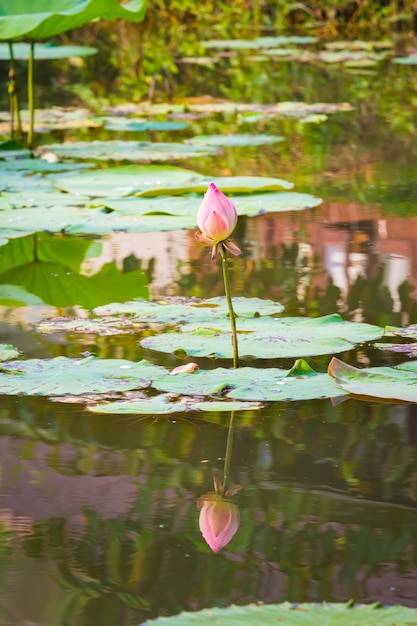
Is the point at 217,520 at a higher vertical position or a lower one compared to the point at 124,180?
higher

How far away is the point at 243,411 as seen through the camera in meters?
1.83

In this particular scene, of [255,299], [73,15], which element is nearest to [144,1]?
[73,15]

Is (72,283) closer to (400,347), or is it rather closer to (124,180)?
(400,347)

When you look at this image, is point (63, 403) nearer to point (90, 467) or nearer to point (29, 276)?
point (90, 467)

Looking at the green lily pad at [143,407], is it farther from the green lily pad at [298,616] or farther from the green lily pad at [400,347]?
the green lily pad at [298,616]

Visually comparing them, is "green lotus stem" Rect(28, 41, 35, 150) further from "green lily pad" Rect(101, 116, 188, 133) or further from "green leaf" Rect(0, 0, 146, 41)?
"green lily pad" Rect(101, 116, 188, 133)

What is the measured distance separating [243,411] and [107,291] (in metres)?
0.88

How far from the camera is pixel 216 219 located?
73.0 inches

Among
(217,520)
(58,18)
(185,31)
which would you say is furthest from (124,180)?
(185,31)

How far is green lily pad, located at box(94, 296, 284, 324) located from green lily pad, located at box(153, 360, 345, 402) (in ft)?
1.20

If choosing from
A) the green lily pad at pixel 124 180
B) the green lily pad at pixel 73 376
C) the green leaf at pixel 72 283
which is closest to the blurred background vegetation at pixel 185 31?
the green lily pad at pixel 124 180

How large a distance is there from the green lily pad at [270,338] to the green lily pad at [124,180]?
53.2 inches

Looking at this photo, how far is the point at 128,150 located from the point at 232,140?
1.62 feet

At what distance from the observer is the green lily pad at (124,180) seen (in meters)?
3.55
